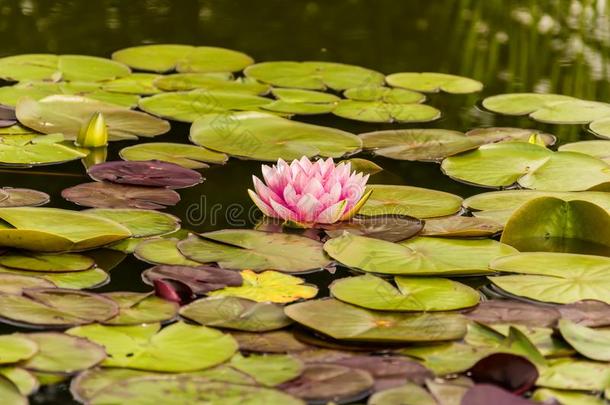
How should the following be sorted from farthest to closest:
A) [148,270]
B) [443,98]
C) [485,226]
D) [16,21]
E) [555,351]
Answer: [16,21], [443,98], [485,226], [148,270], [555,351]

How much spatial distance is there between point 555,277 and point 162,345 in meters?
0.88

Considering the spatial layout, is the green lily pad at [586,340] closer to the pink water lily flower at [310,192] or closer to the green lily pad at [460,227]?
the green lily pad at [460,227]

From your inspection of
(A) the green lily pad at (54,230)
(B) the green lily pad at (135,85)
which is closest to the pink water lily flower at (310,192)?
(A) the green lily pad at (54,230)

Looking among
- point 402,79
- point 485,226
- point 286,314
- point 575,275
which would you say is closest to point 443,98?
point 402,79

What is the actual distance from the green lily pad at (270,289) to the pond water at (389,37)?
814mm

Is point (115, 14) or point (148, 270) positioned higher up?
point (115, 14)

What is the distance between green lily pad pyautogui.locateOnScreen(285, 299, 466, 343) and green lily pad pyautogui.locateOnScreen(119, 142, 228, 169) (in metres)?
0.99

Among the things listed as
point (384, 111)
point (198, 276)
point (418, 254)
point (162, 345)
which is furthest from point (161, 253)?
point (384, 111)

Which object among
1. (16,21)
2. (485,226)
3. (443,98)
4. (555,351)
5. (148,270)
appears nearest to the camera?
(555,351)

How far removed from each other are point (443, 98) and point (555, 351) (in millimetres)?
1983

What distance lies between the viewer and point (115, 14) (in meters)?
4.83

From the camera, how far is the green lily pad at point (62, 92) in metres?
3.52

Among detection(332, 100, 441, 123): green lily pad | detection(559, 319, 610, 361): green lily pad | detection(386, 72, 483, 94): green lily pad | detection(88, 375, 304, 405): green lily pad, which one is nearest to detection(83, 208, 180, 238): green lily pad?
detection(88, 375, 304, 405): green lily pad

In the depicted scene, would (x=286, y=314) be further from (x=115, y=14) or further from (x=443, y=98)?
(x=115, y=14)
